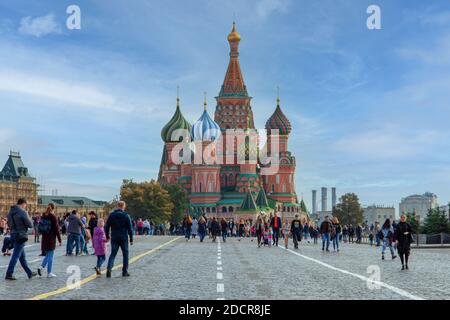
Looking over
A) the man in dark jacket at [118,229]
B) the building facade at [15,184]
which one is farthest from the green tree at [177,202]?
the man in dark jacket at [118,229]

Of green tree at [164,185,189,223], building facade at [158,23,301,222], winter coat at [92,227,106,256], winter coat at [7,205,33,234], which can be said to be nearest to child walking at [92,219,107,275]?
winter coat at [92,227,106,256]

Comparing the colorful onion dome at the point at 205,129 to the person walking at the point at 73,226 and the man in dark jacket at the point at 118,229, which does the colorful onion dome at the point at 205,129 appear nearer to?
the person walking at the point at 73,226

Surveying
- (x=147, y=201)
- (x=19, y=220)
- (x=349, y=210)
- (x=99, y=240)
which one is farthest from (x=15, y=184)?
(x=19, y=220)

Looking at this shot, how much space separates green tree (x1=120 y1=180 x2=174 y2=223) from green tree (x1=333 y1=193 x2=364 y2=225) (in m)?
29.0

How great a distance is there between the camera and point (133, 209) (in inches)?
3703

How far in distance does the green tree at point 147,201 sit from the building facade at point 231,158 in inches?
730

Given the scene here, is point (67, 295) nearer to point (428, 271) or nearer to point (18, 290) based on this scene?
point (18, 290)

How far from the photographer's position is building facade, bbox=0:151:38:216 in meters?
175

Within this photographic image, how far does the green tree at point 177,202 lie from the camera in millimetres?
105238

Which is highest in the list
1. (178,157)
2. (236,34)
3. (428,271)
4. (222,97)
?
(236,34)

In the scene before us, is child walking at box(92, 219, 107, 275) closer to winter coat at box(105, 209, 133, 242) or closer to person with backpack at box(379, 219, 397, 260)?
winter coat at box(105, 209, 133, 242)

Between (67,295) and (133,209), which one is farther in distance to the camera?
(133,209)
